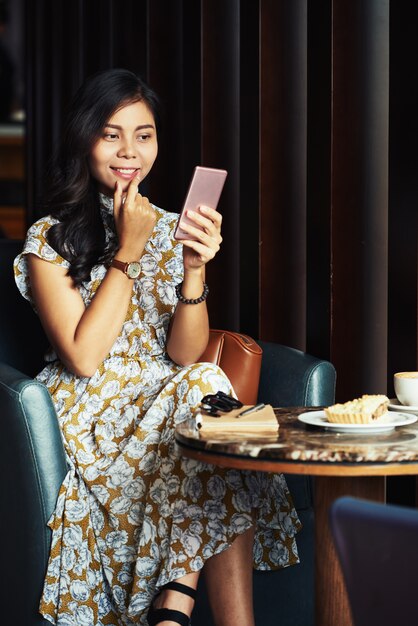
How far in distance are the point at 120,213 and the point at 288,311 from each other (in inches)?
25.5

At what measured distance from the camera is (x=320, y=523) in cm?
159

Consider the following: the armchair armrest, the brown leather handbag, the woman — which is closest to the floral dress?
the woman

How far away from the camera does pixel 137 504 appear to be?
1973 millimetres

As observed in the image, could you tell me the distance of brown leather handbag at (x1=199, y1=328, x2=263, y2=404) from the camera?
2236 mm

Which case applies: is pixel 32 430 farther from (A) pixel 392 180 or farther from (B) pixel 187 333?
(A) pixel 392 180

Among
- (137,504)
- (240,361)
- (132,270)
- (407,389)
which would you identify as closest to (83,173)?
(132,270)

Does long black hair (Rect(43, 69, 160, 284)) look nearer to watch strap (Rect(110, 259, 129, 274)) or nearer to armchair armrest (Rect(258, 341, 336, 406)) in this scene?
watch strap (Rect(110, 259, 129, 274))

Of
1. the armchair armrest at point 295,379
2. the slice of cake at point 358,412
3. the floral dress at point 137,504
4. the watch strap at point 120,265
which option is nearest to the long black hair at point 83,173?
the watch strap at point 120,265

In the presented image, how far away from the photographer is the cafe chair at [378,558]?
84cm

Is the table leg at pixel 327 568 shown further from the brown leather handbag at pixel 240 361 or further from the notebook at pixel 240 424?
the brown leather handbag at pixel 240 361

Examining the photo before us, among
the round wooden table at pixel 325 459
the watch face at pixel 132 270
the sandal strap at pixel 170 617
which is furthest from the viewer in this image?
the watch face at pixel 132 270

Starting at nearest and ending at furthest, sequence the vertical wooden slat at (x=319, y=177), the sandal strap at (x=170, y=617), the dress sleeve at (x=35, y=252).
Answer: the sandal strap at (x=170, y=617) < the dress sleeve at (x=35, y=252) < the vertical wooden slat at (x=319, y=177)

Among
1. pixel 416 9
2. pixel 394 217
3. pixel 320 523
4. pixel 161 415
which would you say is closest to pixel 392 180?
pixel 394 217

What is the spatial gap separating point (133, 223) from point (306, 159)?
1.87ft
